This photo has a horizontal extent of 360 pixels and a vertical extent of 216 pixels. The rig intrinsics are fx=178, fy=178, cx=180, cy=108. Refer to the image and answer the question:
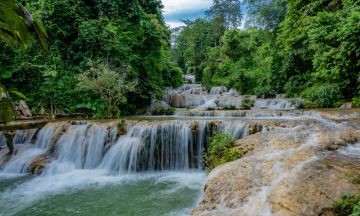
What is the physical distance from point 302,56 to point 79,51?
1431 cm

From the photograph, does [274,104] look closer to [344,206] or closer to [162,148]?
[162,148]

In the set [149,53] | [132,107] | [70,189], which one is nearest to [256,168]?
[70,189]

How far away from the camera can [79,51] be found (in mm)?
10695

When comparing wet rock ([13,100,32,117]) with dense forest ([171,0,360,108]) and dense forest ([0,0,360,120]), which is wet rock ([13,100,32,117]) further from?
dense forest ([171,0,360,108])

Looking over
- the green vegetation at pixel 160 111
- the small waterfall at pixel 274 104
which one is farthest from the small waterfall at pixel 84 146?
the small waterfall at pixel 274 104

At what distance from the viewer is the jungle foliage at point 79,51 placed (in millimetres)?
9734

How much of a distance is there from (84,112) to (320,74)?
43.5 feet

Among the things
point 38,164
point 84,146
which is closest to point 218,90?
point 84,146

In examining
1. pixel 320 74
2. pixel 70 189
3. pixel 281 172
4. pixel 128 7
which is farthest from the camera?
pixel 128 7

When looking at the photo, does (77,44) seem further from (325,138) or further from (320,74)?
(320,74)

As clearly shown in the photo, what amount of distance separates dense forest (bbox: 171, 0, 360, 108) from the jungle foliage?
9.07 meters

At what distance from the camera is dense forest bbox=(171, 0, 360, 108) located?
26.6 feet

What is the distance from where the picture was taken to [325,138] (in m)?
4.03

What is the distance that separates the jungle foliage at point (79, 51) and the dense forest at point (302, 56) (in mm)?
9073
